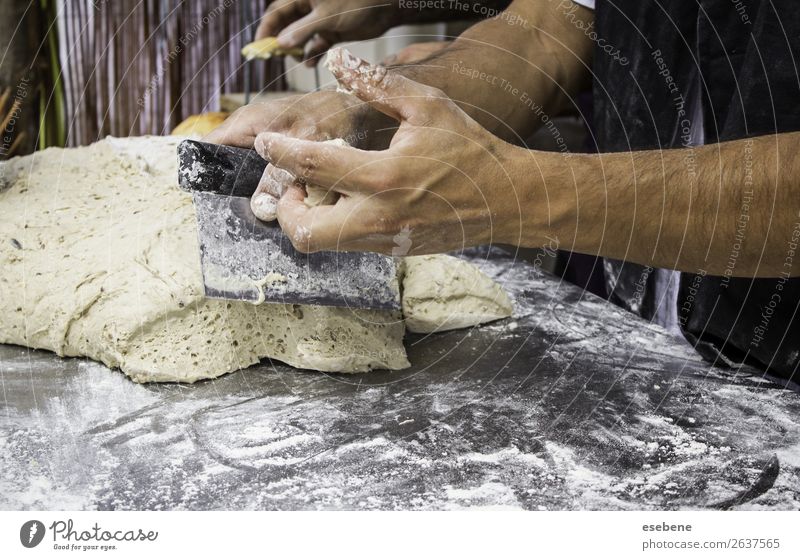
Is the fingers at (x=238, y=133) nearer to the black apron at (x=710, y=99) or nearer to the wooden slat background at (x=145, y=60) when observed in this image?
the black apron at (x=710, y=99)

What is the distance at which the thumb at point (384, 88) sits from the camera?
2.79 ft

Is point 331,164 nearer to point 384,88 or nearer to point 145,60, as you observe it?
point 384,88

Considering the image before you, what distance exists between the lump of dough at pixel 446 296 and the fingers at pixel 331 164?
45cm

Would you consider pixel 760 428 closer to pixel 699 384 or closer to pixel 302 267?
pixel 699 384

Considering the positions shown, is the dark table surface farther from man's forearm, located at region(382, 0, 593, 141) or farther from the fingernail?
the fingernail

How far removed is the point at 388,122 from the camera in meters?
1.19

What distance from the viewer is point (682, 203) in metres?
0.95

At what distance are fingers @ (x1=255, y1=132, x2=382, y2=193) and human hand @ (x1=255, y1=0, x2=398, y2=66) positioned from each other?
785mm

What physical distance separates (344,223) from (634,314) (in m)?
0.79

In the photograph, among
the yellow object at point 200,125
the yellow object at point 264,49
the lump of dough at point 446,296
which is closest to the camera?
the lump of dough at point 446,296

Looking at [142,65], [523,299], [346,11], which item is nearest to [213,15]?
[142,65]
